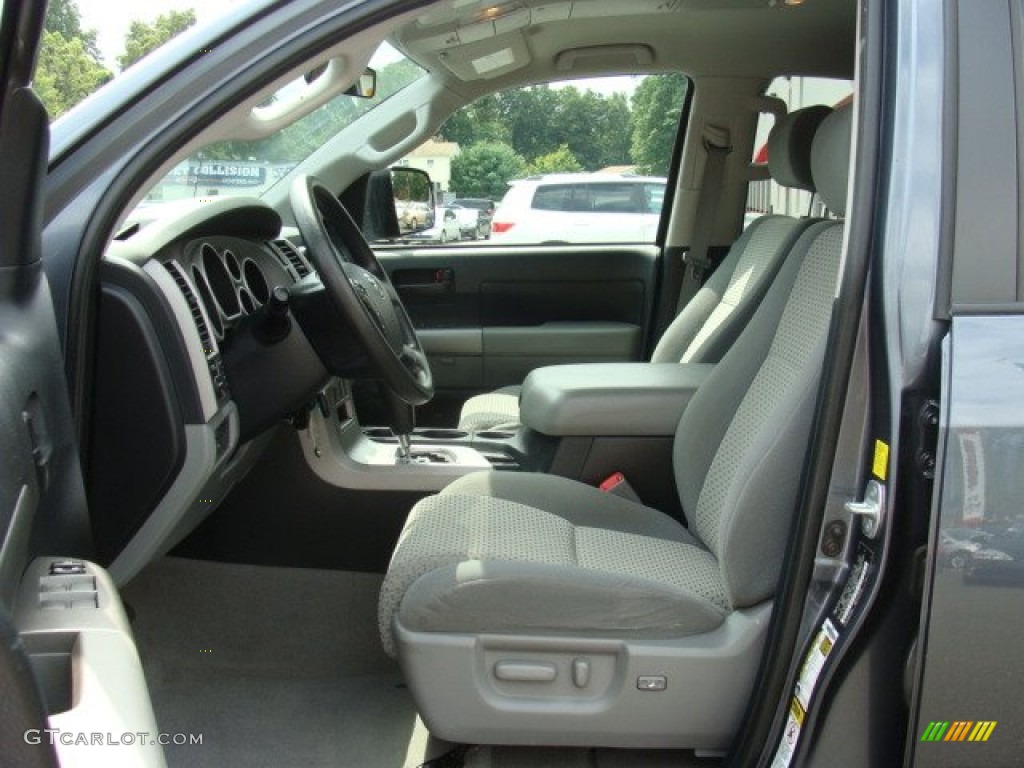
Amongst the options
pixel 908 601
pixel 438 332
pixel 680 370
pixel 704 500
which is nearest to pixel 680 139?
pixel 438 332

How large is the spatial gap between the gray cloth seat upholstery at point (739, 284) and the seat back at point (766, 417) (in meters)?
0.30

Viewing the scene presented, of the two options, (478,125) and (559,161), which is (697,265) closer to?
(559,161)

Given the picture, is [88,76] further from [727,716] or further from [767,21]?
[767,21]

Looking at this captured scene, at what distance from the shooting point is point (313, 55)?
1399mm

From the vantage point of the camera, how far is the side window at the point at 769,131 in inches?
104

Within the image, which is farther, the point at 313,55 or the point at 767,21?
the point at 767,21

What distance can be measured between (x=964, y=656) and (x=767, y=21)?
6.84 ft

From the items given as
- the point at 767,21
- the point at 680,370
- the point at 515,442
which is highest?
the point at 767,21

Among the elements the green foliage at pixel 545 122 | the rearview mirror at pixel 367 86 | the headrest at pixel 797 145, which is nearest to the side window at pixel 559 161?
the green foliage at pixel 545 122

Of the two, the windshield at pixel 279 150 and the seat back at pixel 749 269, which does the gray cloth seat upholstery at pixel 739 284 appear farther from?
the windshield at pixel 279 150

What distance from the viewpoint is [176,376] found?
1565mm

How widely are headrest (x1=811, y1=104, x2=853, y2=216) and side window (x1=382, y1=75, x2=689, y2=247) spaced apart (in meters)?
1.49

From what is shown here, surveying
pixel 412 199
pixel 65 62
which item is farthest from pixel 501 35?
pixel 65 62

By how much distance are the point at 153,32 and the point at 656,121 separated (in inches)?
92.4
